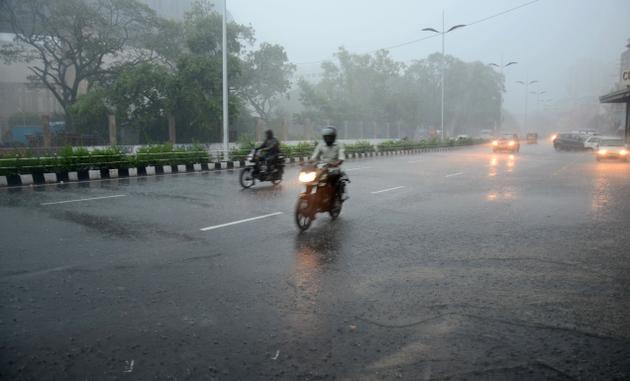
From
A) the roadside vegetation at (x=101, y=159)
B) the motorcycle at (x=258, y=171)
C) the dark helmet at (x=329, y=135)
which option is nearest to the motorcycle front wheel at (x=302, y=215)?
the dark helmet at (x=329, y=135)

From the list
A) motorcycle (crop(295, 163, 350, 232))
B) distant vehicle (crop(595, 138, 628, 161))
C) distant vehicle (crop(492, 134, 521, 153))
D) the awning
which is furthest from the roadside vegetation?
the awning

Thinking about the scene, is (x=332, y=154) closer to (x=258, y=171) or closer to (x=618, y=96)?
(x=258, y=171)

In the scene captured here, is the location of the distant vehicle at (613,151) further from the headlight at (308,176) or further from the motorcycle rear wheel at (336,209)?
the headlight at (308,176)

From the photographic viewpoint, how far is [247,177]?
14539mm

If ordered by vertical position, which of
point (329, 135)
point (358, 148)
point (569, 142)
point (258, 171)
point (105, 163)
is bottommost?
point (258, 171)

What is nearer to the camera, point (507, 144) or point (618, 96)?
point (618, 96)

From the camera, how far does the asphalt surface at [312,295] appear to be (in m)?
3.45

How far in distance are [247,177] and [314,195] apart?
6418 millimetres

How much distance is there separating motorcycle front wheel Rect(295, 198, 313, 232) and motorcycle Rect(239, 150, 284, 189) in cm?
635

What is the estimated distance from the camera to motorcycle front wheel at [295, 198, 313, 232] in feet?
26.3

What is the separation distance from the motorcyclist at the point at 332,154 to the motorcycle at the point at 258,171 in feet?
17.8

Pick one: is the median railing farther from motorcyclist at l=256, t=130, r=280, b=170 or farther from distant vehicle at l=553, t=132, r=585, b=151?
distant vehicle at l=553, t=132, r=585, b=151

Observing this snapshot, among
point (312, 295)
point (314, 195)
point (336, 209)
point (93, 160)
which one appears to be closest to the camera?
point (312, 295)

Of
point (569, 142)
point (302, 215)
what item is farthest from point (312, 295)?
point (569, 142)
